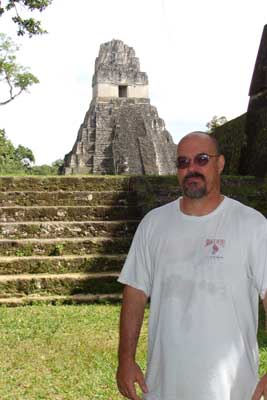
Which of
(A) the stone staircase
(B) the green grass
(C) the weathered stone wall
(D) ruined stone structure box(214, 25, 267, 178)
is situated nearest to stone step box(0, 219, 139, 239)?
(A) the stone staircase

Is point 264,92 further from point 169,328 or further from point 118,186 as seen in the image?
point 169,328

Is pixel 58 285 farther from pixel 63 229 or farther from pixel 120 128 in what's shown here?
pixel 120 128

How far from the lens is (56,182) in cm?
857

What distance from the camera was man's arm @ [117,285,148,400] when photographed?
2021mm

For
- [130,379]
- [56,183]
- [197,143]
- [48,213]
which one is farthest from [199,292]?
[56,183]

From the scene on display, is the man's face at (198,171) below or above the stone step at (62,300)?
above

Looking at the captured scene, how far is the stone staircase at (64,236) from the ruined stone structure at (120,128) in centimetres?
1874

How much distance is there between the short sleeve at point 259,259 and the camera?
1.88 meters

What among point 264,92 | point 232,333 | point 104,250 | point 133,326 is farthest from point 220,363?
point 264,92

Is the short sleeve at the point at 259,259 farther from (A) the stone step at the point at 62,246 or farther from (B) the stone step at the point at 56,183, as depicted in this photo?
(B) the stone step at the point at 56,183

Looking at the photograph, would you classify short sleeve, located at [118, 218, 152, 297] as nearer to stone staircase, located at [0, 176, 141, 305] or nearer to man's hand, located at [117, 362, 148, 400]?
man's hand, located at [117, 362, 148, 400]

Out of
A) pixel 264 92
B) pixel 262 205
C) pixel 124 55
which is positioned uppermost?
pixel 124 55

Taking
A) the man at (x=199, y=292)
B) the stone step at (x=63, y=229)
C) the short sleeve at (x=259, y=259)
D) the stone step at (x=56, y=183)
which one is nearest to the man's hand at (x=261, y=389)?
the man at (x=199, y=292)

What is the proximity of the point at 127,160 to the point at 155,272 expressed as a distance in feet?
85.3
